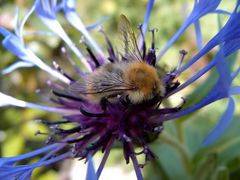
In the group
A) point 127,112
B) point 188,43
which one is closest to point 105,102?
point 127,112

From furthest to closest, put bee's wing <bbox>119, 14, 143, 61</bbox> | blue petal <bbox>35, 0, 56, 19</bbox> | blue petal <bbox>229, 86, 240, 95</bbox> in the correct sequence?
1. blue petal <bbox>35, 0, 56, 19</bbox>
2. bee's wing <bbox>119, 14, 143, 61</bbox>
3. blue petal <bbox>229, 86, 240, 95</bbox>

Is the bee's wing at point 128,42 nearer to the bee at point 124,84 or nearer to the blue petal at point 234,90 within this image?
the bee at point 124,84

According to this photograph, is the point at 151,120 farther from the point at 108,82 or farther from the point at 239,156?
the point at 239,156

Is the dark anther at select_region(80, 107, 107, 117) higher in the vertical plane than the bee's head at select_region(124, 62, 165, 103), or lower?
higher

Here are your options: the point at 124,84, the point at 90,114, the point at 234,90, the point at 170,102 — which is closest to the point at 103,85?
the point at 124,84

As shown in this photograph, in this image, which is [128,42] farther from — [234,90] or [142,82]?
[234,90]

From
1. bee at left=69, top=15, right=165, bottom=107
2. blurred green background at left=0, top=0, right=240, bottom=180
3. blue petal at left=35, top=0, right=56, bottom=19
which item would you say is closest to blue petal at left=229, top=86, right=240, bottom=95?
bee at left=69, top=15, right=165, bottom=107

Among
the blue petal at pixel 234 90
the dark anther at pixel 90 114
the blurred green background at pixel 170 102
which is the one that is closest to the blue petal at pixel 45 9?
the blurred green background at pixel 170 102

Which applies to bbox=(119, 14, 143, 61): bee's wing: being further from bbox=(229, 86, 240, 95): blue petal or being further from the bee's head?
bbox=(229, 86, 240, 95): blue petal
